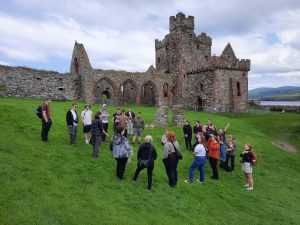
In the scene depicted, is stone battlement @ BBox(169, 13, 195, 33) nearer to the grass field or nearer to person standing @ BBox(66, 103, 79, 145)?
the grass field

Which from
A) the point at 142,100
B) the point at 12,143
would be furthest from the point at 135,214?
the point at 142,100

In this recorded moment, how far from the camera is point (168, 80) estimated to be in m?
47.4

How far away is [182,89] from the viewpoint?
158ft

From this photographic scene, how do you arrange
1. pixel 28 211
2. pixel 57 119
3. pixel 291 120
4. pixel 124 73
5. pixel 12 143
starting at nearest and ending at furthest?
1. pixel 28 211
2. pixel 12 143
3. pixel 57 119
4. pixel 291 120
5. pixel 124 73

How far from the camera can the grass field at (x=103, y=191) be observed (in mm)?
9453

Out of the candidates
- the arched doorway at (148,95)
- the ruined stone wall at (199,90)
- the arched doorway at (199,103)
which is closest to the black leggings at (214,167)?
the ruined stone wall at (199,90)

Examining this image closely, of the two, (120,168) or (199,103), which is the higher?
(199,103)

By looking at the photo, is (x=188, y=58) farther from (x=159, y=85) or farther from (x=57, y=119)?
(x=57, y=119)

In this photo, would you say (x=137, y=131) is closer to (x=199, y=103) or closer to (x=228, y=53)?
(x=199, y=103)

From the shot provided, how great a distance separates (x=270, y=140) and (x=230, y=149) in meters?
13.4

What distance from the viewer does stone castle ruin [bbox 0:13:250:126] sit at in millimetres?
37625

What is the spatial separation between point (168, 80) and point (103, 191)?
37.0m

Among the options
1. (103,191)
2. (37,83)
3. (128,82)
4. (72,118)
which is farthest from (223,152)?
(128,82)

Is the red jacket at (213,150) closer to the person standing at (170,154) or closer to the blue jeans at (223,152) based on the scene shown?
the blue jeans at (223,152)
